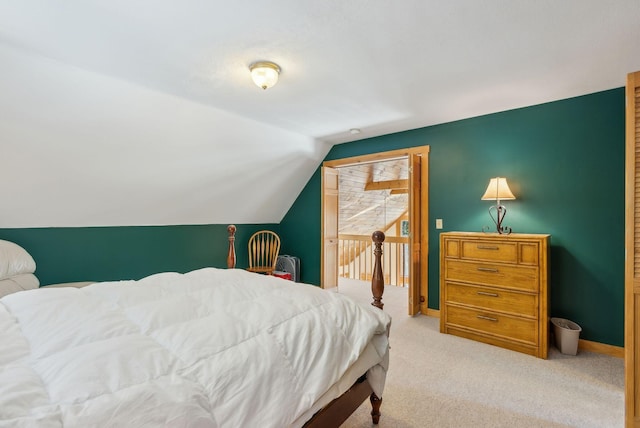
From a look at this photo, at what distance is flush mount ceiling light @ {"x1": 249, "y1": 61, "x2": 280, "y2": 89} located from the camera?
7.35 ft

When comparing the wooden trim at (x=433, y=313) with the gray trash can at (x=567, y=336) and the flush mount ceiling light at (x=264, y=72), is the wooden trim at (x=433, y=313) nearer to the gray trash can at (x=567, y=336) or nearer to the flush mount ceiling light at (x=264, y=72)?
the gray trash can at (x=567, y=336)

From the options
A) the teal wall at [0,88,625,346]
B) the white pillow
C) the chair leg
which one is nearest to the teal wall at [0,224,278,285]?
the teal wall at [0,88,625,346]

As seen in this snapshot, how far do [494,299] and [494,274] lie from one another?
0.24m

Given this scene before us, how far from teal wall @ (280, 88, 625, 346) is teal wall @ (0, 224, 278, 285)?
3167 mm

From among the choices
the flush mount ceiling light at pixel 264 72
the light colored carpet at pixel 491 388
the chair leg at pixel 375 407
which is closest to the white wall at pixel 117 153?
the flush mount ceiling light at pixel 264 72

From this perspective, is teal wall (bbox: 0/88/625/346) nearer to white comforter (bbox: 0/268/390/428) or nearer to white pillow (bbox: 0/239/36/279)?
white pillow (bbox: 0/239/36/279)

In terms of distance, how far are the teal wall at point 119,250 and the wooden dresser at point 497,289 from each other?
3180 mm

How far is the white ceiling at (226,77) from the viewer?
1.72 meters

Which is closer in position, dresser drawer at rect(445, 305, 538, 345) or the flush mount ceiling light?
the flush mount ceiling light

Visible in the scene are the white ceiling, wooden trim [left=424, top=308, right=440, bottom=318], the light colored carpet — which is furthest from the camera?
wooden trim [left=424, top=308, right=440, bottom=318]

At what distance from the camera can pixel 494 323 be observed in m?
2.91

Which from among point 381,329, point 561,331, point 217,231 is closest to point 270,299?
point 381,329

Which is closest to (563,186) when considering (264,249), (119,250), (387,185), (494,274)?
(494,274)

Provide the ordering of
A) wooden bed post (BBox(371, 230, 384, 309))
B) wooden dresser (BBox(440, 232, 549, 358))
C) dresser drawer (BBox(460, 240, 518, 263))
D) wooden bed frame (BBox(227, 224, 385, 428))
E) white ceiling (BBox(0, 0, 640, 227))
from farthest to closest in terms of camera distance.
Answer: dresser drawer (BBox(460, 240, 518, 263)), wooden dresser (BBox(440, 232, 549, 358)), wooden bed post (BBox(371, 230, 384, 309)), white ceiling (BBox(0, 0, 640, 227)), wooden bed frame (BBox(227, 224, 385, 428))
